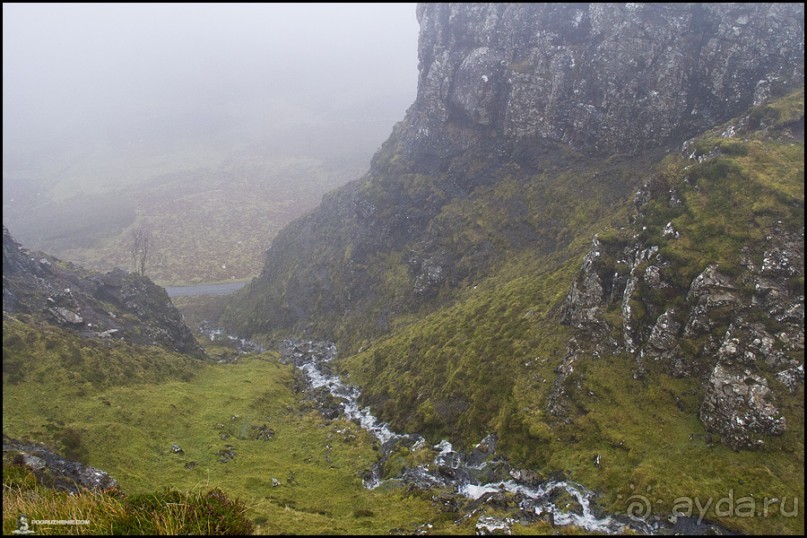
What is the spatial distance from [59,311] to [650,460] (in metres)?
77.1

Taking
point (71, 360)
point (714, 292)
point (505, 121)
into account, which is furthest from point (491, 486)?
point (505, 121)

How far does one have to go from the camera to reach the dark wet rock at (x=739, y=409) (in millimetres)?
31750

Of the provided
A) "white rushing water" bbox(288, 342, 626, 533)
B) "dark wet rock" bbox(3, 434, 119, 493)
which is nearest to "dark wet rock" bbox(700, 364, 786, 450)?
"white rushing water" bbox(288, 342, 626, 533)

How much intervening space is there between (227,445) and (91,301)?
1745 inches

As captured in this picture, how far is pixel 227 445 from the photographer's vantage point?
50.8 m

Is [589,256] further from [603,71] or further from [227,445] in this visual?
[603,71]

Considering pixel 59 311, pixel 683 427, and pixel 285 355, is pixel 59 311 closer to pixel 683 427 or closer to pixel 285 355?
pixel 285 355

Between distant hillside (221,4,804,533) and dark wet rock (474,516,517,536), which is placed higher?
distant hillside (221,4,804,533)

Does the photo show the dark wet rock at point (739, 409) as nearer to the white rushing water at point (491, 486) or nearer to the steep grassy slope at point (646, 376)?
the steep grassy slope at point (646, 376)

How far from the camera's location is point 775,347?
3381 cm
